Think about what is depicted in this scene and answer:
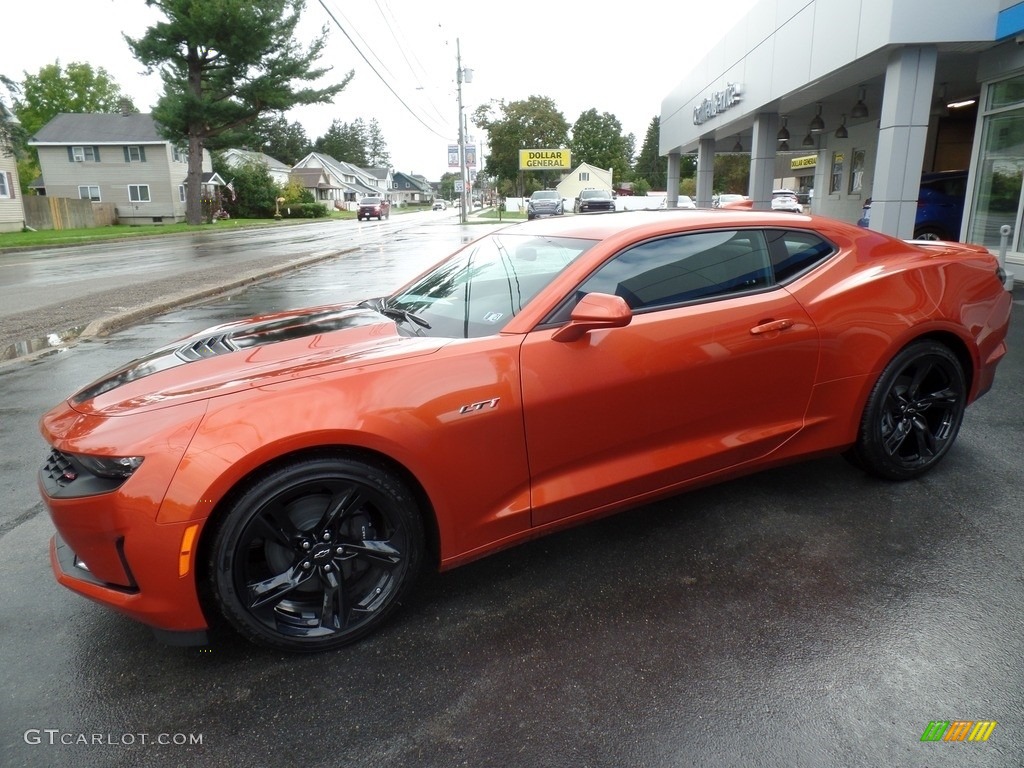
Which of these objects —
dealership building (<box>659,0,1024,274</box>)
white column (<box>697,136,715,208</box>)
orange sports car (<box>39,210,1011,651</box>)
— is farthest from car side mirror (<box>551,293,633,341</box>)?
white column (<box>697,136,715,208</box>)

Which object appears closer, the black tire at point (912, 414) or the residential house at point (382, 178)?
the black tire at point (912, 414)

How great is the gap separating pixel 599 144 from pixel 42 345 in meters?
109

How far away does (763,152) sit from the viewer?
17500mm

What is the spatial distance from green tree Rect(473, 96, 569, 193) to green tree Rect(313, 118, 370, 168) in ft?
190

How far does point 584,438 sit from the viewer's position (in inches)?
113

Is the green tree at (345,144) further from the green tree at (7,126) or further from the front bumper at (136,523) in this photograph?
the front bumper at (136,523)

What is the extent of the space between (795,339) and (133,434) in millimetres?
2768

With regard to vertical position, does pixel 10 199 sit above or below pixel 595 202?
above

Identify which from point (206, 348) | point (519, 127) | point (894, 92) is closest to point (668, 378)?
point (206, 348)

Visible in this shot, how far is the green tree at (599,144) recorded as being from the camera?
106500mm

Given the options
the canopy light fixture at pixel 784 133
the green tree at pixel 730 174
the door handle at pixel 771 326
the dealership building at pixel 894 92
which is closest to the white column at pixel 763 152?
the dealership building at pixel 894 92

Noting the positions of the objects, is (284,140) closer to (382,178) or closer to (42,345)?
(382,178)

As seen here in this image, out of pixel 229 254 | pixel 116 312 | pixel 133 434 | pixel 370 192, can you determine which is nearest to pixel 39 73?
pixel 370 192

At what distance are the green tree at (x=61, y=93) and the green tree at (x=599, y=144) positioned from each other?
60255mm
